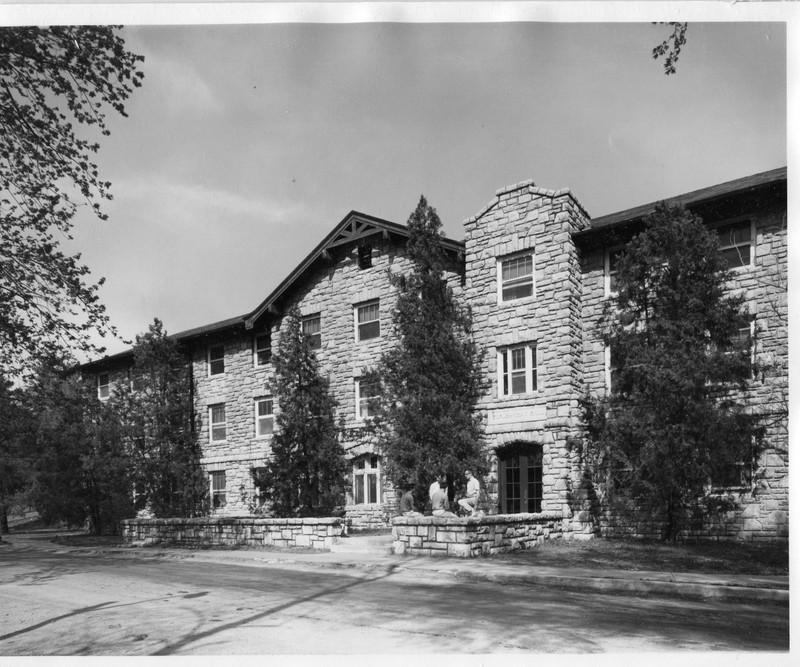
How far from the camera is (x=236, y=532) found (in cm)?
1967

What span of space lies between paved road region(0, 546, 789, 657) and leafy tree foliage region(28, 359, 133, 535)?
14.0 metres

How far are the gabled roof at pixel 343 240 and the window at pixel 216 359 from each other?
112 inches

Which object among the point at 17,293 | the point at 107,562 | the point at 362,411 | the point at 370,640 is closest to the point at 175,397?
the point at 362,411

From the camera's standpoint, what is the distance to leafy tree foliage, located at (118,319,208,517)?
83.9 feet

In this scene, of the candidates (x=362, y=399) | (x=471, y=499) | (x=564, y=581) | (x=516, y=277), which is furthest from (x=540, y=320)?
(x=564, y=581)

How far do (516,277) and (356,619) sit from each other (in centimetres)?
1333

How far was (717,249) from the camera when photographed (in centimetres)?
1564

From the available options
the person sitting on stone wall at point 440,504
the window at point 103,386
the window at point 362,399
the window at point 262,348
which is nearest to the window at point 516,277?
the window at point 362,399

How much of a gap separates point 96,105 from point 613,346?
11922 millimetres

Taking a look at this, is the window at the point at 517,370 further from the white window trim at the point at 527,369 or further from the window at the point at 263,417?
the window at the point at 263,417

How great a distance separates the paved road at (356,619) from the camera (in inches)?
286

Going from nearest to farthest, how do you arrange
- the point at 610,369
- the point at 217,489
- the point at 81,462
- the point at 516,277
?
the point at 610,369, the point at 516,277, the point at 81,462, the point at 217,489

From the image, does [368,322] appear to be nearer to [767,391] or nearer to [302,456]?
[302,456]

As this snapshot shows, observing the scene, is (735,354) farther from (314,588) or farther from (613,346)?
(314,588)
